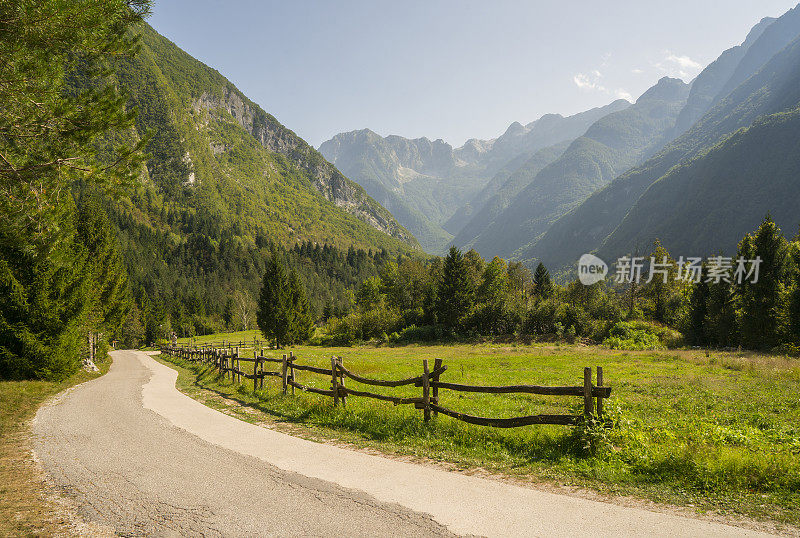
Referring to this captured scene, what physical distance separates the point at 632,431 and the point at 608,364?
24.9 metres

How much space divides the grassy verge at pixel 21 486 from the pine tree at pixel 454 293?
5173 centimetres

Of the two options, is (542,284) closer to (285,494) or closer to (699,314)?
(699,314)

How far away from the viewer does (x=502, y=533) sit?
5.12 meters

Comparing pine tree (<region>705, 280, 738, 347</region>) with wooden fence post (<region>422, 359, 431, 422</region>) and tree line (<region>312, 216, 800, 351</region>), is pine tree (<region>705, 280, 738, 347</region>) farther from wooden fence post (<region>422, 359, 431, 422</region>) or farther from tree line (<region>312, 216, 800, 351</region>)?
wooden fence post (<region>422, 359, 431, 422</region>)

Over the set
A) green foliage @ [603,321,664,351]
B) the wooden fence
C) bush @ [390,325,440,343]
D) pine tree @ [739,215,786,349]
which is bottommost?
bush @ [390,325,440,343]

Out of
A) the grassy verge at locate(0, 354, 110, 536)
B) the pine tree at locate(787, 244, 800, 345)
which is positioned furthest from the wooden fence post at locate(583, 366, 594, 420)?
the pine tree at locate(787, 244, 800, 345)

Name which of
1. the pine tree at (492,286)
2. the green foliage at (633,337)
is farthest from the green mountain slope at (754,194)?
the pine tree at (492,286)

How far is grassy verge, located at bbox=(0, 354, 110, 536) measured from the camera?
17.9 ft

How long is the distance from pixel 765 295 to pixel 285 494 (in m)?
50.8

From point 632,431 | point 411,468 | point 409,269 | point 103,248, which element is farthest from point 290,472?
point 409,269

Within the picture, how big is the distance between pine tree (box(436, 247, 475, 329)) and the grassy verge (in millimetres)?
51729

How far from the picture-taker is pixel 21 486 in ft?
22.9

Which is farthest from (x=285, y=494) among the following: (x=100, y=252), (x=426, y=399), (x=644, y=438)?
(x=100, y=252)

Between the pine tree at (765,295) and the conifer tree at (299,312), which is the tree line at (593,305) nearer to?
the pine tree at (765,295)
